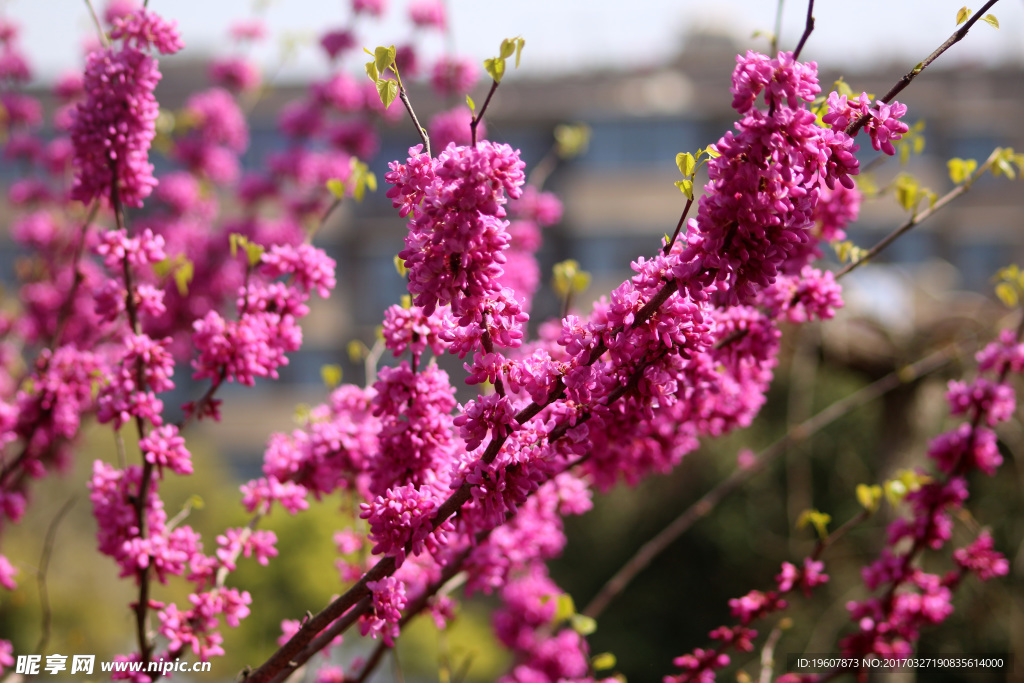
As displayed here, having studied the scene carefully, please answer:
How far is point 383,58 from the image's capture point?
1.16 meters

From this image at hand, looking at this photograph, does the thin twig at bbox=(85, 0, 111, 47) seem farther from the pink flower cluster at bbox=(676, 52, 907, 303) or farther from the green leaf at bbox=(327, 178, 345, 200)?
the pink flower cluster at bbox=(676, 52, 907, 303)

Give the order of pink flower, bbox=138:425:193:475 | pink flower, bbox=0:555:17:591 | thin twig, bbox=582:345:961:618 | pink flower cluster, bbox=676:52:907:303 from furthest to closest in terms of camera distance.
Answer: thin twig, bbox=582:345:961:618, pink flower, bbox=0:555:17:591, pink flower, bbox=138:425:193:475, pink flower cluster, bbox=676:52:907:303

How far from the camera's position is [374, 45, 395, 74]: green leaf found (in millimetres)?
1147

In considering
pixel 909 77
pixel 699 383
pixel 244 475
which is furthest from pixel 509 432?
pixel 244 475

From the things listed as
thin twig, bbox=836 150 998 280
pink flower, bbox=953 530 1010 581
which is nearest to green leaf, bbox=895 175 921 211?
thin twig, bbox=836 150 998 280

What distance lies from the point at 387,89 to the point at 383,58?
0.15ft

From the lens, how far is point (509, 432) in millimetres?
1137

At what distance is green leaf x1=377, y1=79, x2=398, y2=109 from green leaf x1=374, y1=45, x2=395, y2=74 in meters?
0.02

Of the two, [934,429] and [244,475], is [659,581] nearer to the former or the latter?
[934,429]

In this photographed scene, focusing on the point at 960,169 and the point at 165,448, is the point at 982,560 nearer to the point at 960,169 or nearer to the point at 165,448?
the point at 960,169

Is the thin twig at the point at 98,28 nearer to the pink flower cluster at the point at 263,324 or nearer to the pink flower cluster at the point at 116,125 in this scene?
the pink flower cluster at the point at 116,125

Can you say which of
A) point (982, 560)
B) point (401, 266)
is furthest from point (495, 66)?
point (982, 560)

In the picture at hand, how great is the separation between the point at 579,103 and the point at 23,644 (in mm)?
16172

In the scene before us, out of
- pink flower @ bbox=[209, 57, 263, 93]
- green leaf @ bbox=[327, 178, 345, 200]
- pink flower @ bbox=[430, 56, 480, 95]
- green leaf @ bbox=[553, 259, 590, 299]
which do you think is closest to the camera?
green leaf @ bbox=[327, 178, 345, 200]
